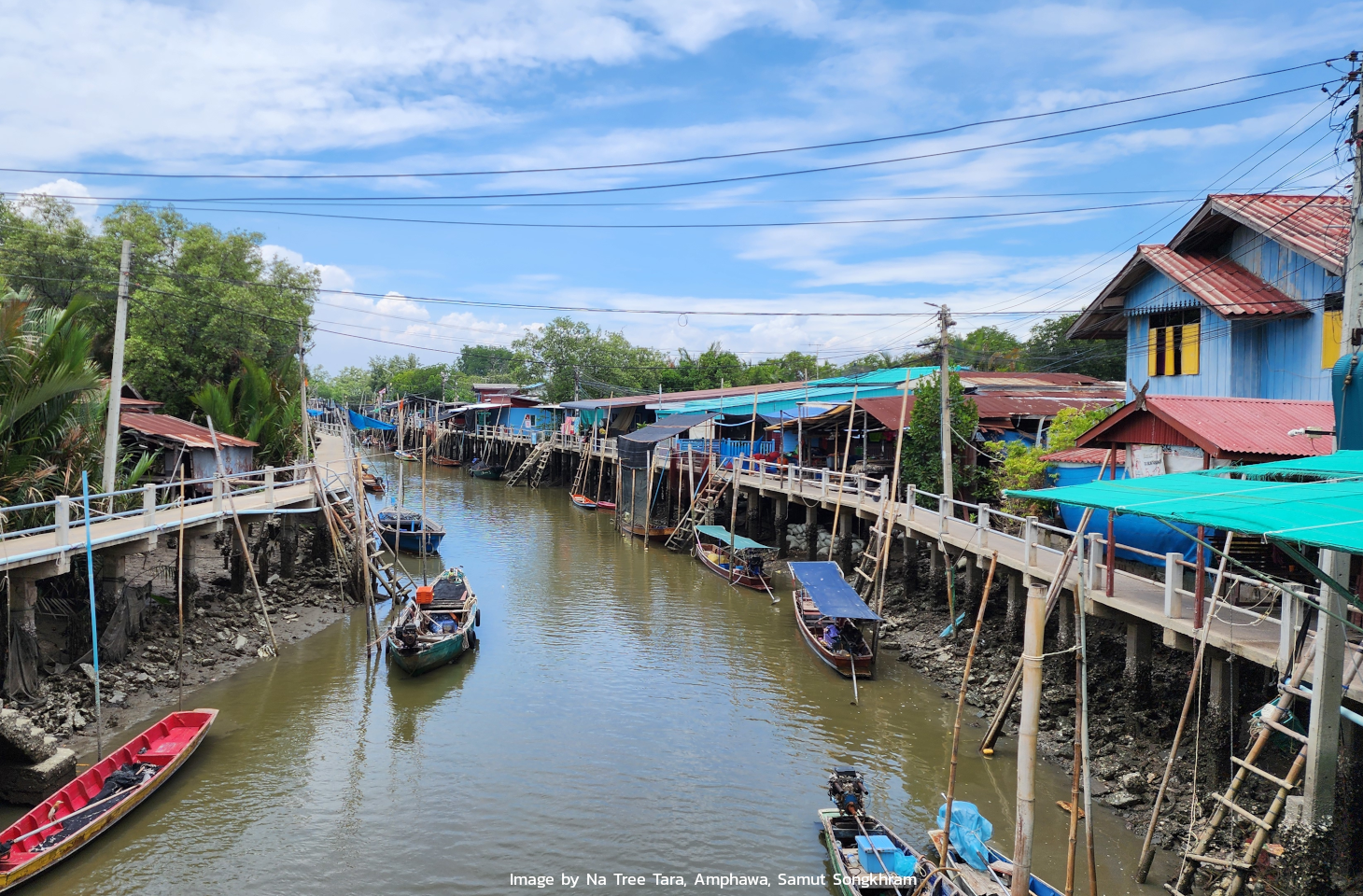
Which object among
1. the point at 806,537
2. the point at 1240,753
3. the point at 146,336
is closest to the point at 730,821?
the point at 1240,753

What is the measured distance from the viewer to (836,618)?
1816 cm

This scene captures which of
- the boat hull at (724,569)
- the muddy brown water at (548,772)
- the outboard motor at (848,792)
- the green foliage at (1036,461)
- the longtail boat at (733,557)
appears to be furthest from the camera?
the longtail boat at (733,557)

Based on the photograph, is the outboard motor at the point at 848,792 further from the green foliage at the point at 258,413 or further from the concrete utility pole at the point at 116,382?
the green foliage at the point at 258,413

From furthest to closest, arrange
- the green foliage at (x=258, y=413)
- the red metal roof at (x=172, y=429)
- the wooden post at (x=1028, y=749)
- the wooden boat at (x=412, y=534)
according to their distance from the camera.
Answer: the wooden boat at (x=412, y=534), the green foliage at (x=258, y=413), the red metal roof at (x=172, y=429), the wooden post at (x=1028, y=749)

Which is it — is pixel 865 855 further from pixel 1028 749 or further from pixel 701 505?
pixel 701 505

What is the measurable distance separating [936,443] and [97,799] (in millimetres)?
20780

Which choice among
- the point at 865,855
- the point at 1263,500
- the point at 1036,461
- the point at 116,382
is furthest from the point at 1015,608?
the point at 116,382

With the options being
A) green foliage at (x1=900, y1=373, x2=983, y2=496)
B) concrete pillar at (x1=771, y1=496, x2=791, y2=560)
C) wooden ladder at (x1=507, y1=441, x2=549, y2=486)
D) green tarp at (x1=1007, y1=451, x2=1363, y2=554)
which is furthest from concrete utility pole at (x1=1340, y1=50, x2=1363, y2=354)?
wooden ladder at (x1=507, y1=441, x2=549, y2=486)

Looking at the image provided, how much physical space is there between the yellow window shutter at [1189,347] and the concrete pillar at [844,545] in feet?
33.6

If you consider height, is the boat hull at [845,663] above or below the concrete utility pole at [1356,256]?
below

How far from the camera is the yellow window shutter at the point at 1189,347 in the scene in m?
18.5

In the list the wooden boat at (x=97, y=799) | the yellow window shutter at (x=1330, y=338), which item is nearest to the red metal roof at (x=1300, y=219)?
the yellow window shutter at (x=1330, y=338)

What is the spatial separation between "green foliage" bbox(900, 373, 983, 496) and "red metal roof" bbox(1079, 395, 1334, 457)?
8.78 metres

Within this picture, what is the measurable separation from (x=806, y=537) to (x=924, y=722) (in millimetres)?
13330
